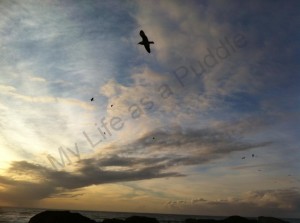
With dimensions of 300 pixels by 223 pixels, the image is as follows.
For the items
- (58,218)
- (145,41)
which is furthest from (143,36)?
(58,218)

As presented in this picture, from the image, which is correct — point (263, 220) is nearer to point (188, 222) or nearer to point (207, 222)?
point (207, 222)

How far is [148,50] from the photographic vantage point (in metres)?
19.5

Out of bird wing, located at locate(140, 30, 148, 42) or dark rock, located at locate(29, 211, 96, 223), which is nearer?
bird wing, located at locate(140, 30, 148, 42)

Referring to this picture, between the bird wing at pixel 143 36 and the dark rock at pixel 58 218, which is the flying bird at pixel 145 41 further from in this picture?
the dark rock at pixel 58 218

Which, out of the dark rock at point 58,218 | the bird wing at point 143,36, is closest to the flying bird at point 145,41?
the bird wing at point 143,36

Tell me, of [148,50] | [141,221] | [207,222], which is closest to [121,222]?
[141,221]

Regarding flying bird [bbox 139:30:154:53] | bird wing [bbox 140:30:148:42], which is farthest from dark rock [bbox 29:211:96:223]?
bird wing [bbox 140:30:148:42]

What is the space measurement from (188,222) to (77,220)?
2508 centimetres

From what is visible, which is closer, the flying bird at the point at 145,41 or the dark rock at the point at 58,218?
the flying bird at the point at 145,41

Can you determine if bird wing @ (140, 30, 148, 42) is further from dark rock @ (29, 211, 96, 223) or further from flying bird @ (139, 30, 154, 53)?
dark rock @ (29, 211, 96, 223)

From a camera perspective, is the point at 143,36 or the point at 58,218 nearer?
the point at 143,36

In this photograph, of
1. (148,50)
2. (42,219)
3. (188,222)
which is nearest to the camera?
(148,50)

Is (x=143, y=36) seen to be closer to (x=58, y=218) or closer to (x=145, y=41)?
(x=145, y=41)

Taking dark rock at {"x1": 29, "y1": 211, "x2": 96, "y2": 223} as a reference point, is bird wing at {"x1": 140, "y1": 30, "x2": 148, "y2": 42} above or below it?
above
